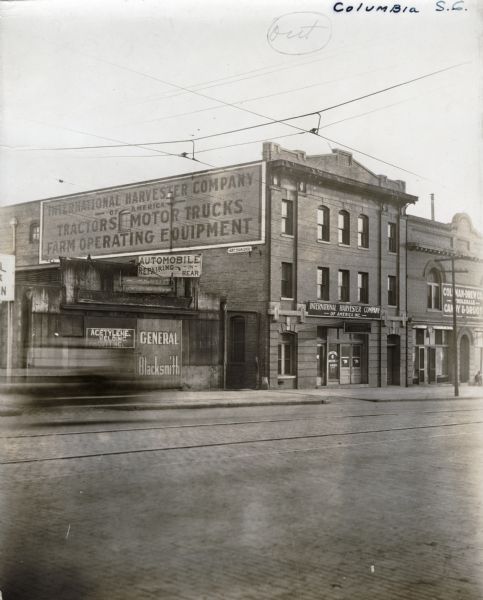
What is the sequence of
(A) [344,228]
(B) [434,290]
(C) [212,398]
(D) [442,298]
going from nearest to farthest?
1. (C) [212,398]
2. (A) [344,228]
3. (B) [434,290]
4. (D) [442,298]

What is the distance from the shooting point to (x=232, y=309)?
85.9 feet

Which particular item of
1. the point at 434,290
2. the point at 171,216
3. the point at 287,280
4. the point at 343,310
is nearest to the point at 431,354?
the point at 434,290

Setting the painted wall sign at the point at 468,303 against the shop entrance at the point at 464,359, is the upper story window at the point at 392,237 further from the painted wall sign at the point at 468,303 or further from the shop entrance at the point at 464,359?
the shop entrance at the point at 464,359

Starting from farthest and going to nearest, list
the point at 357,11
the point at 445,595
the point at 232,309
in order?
the point at 232,309
the point at 357,11
the point at 445,595

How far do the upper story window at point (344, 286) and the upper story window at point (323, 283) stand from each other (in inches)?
30.4

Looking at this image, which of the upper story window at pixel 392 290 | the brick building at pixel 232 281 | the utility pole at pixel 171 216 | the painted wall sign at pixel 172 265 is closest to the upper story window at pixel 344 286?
the brick building at pixel 232 281

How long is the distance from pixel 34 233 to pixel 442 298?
2241 cm

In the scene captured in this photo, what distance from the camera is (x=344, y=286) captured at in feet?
94.6

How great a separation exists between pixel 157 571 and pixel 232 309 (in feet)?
69.1

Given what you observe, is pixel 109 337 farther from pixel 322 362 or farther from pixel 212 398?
pixel 322 362

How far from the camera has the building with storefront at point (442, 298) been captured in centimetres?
3241

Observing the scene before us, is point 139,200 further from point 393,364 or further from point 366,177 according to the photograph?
point 393,364

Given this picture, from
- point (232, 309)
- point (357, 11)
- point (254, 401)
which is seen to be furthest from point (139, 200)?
point (357, 11)

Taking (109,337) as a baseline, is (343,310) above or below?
above
